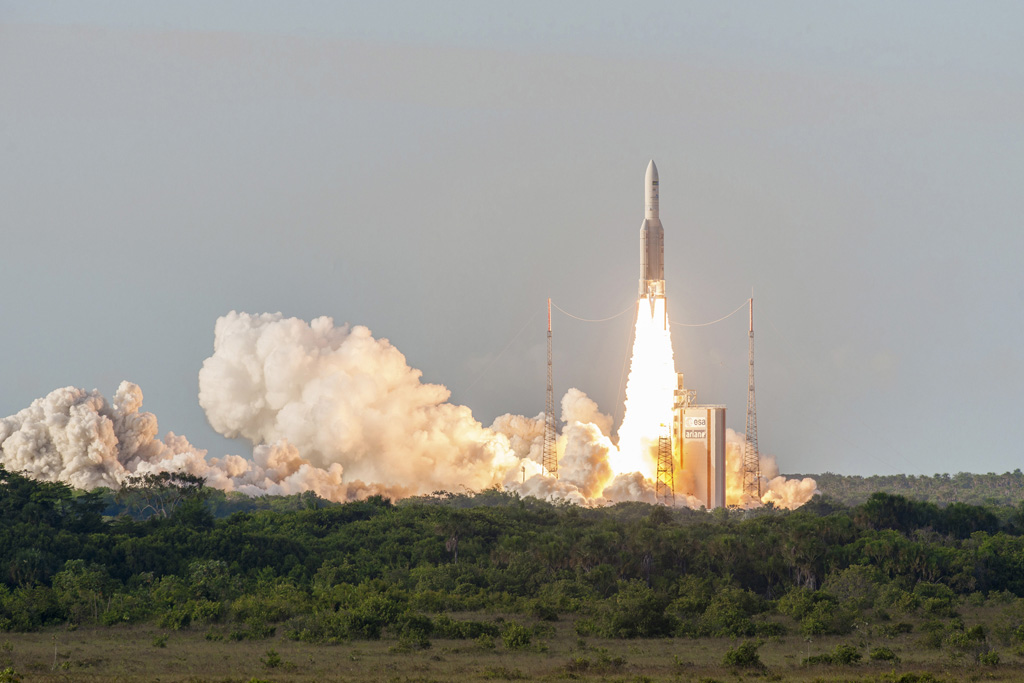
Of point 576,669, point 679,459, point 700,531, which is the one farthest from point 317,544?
point 679,459

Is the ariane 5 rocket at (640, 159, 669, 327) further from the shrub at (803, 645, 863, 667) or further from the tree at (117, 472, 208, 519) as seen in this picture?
the shrub at (803, 645, 863, 667)

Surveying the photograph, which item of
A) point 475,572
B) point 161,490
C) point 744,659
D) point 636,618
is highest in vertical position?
point 161,490

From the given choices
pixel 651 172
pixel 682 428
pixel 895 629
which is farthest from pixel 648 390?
pixel 895 629

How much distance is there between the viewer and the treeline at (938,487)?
128500 millimetres

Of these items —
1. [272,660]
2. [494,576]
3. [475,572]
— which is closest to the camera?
[272,660]

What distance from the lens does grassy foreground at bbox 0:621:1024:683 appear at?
147 ft

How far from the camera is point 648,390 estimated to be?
99500 mm

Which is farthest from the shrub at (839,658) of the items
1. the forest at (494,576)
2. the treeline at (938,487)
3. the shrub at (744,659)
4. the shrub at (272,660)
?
the treeline at (938,487)

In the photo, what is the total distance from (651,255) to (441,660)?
2103 inches

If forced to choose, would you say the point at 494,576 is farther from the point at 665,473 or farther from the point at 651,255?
the point at 651,255

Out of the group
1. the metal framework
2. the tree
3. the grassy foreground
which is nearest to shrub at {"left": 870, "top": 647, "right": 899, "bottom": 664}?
the grassy foreground

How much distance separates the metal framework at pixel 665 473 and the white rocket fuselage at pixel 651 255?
26.9 feet

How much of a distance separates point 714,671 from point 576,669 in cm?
413

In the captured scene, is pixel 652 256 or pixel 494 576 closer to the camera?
pixel 494 576
